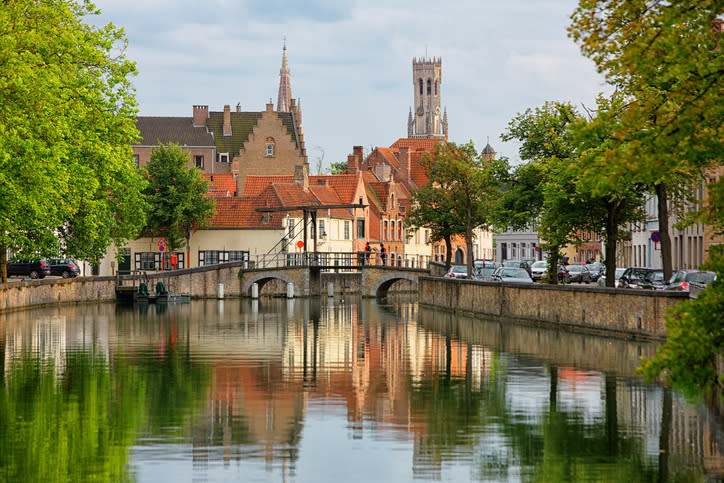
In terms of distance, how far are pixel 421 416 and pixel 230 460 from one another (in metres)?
5.52

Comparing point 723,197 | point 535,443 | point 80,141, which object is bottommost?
point 535,443

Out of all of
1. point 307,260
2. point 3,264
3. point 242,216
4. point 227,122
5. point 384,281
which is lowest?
point 384,281

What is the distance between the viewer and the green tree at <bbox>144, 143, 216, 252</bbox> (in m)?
87.2

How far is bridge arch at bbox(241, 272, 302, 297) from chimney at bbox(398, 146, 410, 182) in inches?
2016

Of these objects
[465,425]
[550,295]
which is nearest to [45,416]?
[465,425]

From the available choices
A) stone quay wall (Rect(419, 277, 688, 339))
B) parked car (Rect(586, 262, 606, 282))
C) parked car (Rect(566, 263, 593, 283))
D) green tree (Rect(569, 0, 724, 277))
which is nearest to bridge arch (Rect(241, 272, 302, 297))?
parked car (Rect(566, 263, 593, 283))

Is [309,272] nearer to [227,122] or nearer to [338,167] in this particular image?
[227,122]

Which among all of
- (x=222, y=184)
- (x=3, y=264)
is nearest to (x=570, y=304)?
(x=3, y=264)

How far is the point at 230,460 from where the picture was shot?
17.8m

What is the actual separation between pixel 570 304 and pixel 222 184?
68.3 m

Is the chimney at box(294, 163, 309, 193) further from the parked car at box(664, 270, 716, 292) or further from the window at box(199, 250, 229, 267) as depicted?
the parked car at box(664, 270, 716, 292)

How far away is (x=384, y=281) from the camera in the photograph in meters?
89.2

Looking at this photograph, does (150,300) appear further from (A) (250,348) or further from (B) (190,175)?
(A) (250,348)

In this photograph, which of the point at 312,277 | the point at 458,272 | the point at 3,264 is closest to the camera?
the point at 3,264
